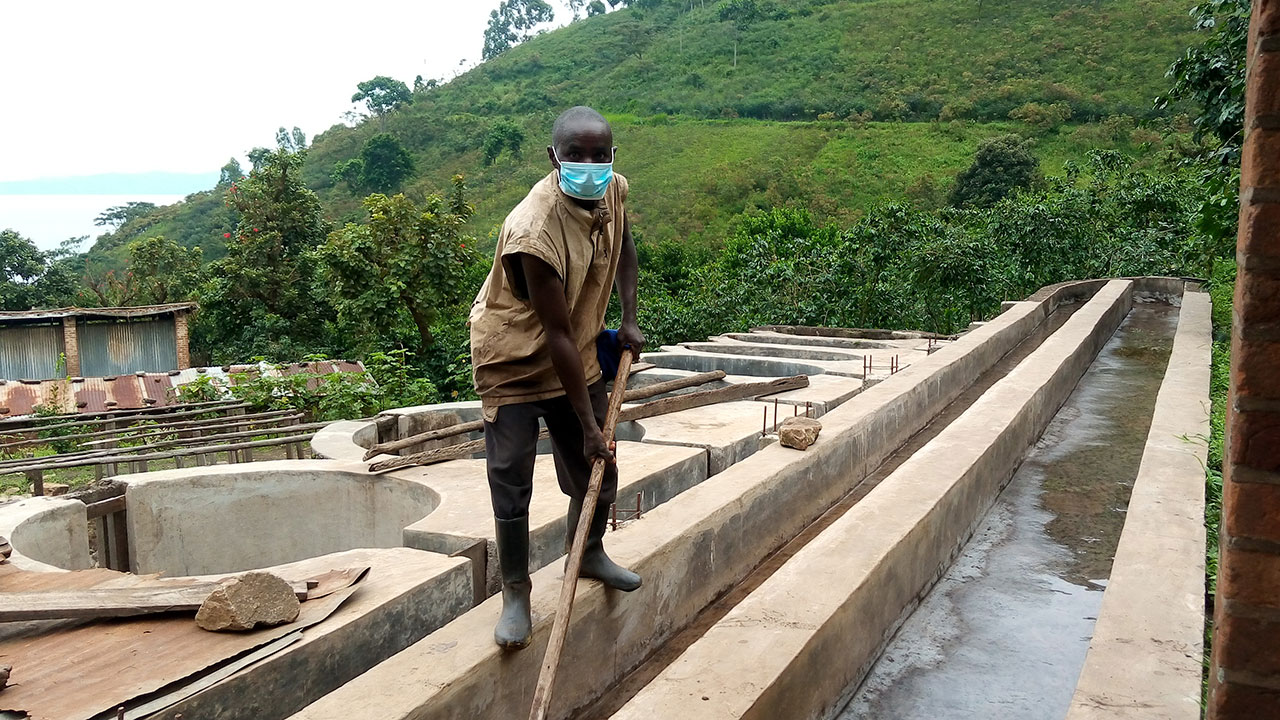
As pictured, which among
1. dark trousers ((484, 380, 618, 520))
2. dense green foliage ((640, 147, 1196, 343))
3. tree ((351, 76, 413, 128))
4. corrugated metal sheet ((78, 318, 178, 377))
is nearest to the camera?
dark trousers ((484, 380, 618, 520))

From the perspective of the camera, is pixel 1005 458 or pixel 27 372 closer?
pixel 1005 458

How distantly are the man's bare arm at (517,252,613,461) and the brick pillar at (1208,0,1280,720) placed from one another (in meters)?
1.63

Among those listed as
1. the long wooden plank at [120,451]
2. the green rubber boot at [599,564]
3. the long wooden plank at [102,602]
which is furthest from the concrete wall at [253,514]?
the green rubber boot at [599,564]

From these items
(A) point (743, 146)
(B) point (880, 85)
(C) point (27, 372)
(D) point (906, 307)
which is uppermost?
(B) point (880, 85)

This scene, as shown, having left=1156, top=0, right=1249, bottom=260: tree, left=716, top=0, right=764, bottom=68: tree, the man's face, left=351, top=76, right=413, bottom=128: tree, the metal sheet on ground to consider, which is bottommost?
the metal sheet on ground

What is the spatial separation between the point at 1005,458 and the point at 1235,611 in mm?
4230

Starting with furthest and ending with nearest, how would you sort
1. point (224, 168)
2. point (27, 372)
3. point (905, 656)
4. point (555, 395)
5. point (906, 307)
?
point (224, 168) < point (27, 372) < point (906, 307) < point (905, 656) < point (555, 395)

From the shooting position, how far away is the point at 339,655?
327 cm

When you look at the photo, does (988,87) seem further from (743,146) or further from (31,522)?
(31,522)

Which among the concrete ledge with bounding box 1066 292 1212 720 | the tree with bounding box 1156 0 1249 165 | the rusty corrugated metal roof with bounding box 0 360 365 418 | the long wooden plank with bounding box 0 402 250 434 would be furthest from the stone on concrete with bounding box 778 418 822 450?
the rusty corrugated metal roof with bounding box 0 360 365 418

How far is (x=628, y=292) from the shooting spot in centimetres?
312

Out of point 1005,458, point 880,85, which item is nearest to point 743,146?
point 880,85

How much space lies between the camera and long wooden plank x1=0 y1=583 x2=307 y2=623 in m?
3.25

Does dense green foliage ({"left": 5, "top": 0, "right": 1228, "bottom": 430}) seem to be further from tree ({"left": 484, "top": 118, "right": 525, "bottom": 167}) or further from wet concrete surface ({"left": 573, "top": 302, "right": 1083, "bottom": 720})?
wet concrete surface ({"left": 573, "top": 302, "right": 1083, "bottom": 720})
